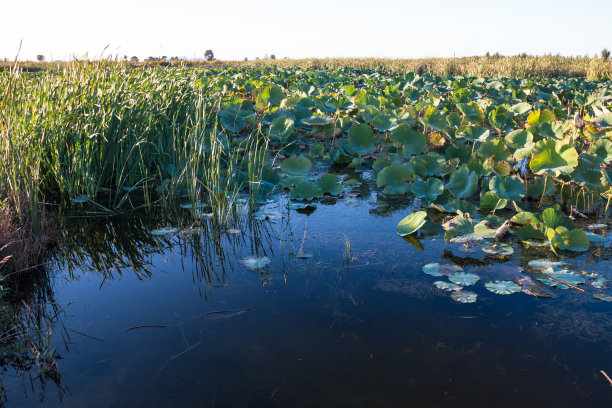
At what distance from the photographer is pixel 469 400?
4.37 feet

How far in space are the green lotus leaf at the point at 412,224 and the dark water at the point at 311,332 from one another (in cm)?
7

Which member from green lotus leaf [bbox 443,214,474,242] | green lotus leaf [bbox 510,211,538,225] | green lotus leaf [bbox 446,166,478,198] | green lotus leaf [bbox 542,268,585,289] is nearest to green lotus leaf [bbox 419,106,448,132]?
green lotus leaf [bbox 446,166,478,198]

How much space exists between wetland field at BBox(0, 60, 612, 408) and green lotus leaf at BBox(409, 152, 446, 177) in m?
0.02

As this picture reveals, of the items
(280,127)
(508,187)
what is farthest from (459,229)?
(280,127)

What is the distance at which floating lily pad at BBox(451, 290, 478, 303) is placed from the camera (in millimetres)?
1875


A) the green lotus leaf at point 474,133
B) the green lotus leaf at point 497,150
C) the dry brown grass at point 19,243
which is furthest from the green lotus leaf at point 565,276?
the dry brown grass at point 19,243

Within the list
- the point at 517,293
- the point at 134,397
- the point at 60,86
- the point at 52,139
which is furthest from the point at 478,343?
the point at 60,86

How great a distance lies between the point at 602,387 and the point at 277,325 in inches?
42.1

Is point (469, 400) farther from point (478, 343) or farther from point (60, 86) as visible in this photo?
point (60, 86)

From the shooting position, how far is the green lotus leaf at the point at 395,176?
318cm

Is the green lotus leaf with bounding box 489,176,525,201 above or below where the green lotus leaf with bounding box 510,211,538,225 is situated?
above

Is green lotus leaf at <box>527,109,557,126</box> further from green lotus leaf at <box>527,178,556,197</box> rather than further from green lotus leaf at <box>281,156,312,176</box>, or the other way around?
green lotus leaf at <box>281,156,312,176</box>

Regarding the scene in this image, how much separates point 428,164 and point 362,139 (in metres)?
0.82

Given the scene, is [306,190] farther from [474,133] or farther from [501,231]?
[474,133]
